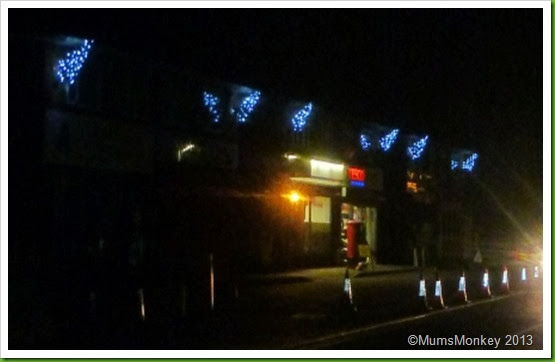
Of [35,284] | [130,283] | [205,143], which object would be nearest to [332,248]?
[205,143]

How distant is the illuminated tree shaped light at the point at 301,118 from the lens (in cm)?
3195

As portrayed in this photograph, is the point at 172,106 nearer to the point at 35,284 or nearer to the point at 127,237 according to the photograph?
the point at 127,237

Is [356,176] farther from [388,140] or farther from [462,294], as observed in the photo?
[462,294]

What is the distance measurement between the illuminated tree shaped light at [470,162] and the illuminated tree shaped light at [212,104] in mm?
22126

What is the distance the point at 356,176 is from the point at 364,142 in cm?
190

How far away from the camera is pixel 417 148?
136 ft

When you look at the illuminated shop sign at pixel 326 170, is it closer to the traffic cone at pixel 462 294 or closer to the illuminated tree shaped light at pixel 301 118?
the illuminated tree shaped light at pixel 301 118

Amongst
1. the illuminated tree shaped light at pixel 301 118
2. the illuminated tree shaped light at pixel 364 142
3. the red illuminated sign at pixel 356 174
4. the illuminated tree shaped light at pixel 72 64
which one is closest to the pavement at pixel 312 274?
the red illuminated sign at pixel 356 174

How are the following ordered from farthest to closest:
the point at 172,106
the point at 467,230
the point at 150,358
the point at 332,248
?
the point at 467,230, the point at 332,248, the point at 172,106, the point at 150,358

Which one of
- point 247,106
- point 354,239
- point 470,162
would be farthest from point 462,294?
point 470,162

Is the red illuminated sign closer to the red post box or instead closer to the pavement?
the red post box

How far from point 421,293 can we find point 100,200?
902cm

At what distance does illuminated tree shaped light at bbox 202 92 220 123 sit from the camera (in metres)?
27.8

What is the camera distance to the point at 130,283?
22.3 meters
